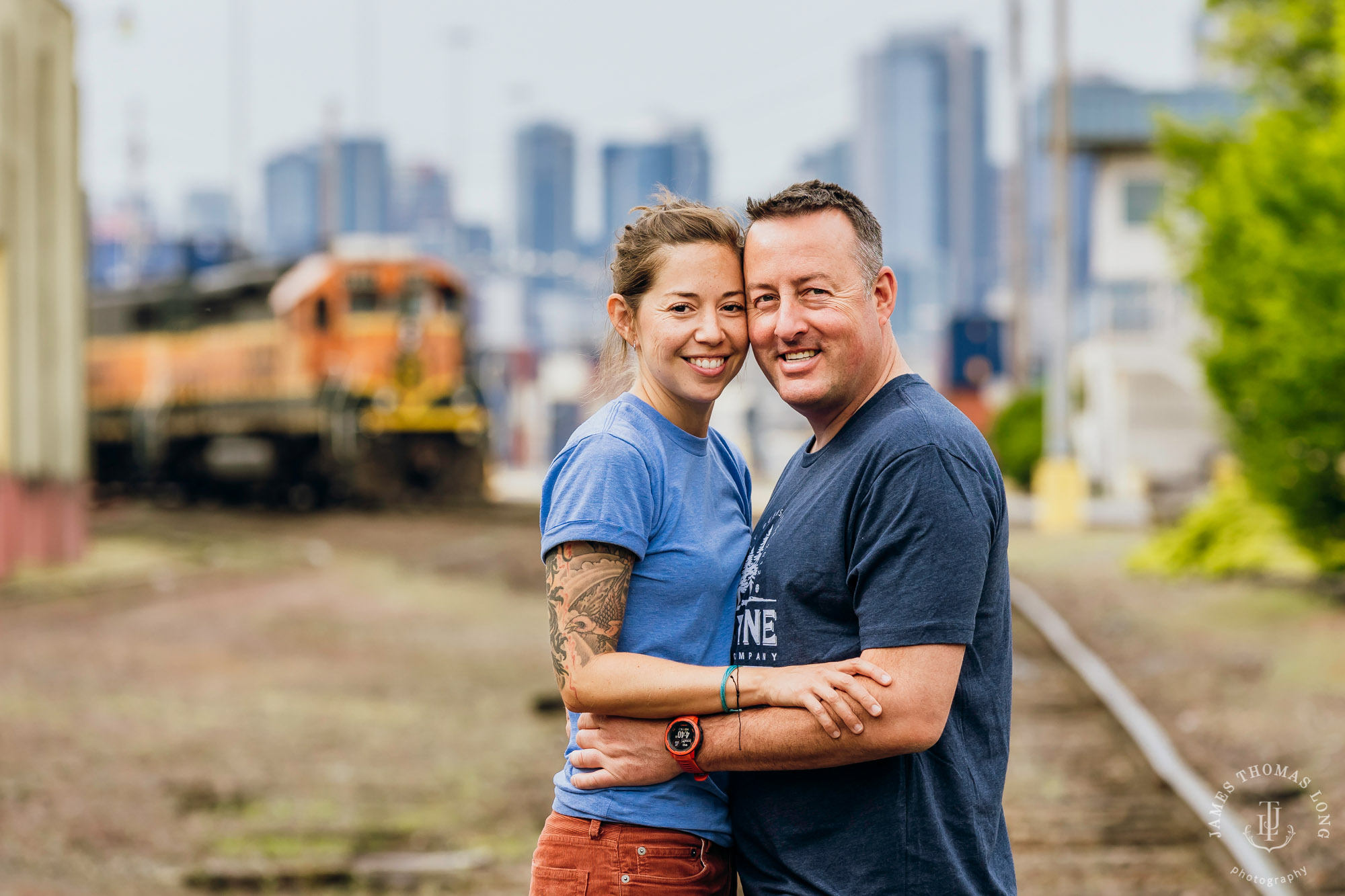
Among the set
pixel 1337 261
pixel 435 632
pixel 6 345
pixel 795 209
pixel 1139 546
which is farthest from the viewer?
pixel 1139 546

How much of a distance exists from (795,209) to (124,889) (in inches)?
187

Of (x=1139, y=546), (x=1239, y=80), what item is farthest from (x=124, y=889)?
(x=1239, y=80)

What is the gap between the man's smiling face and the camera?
238 centimetres

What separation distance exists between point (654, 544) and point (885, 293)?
63 centimetres

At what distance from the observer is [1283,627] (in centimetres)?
1126

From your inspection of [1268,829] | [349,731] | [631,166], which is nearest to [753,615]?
[1268,829]

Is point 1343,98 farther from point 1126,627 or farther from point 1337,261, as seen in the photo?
point 1126,627

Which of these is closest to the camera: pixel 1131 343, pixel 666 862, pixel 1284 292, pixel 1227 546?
pixel 666 862

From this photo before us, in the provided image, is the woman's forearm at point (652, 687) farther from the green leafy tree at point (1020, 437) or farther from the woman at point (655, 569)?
the green leafy tree at point (1020, 437)

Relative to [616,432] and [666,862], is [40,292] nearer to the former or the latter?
[616,432]

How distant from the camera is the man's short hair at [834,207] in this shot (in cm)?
238

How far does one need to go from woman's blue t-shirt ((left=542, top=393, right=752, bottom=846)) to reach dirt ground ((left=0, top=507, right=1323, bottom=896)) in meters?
3.42

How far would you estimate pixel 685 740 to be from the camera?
2.33m

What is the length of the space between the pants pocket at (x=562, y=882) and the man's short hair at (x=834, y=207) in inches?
46.6
